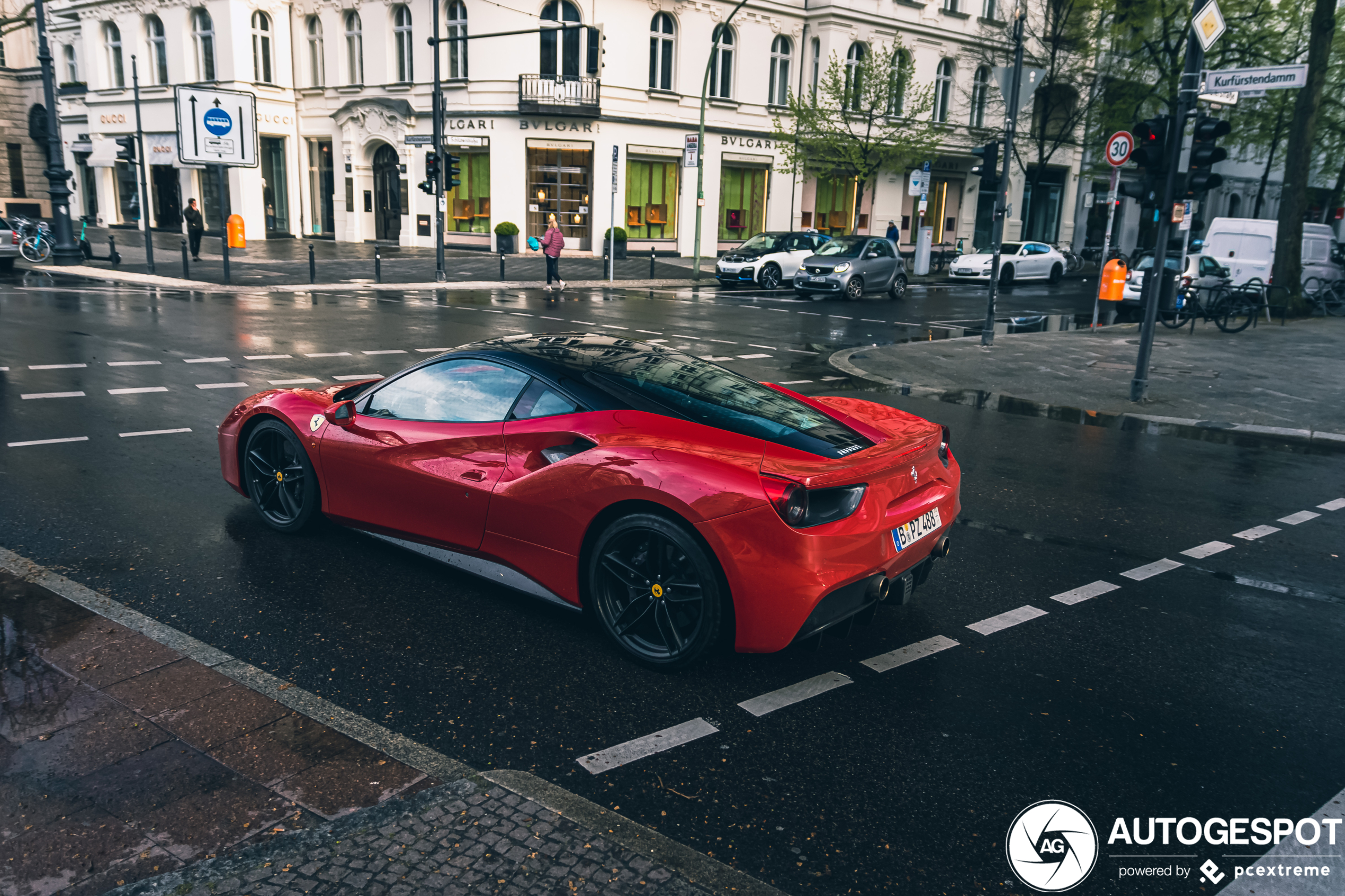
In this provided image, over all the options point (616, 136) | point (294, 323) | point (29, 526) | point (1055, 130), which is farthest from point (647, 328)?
point (1055, 130)

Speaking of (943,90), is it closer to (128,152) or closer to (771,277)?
(771,277)

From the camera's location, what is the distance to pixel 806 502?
3.92 m

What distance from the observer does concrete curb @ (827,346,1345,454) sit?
1029 centimetres

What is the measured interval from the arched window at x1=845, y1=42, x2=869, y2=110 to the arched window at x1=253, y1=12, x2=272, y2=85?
79.3 feet

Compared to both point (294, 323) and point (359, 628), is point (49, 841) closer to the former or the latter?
point (359, 628)

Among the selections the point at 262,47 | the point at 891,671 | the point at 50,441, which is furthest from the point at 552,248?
the point at 262,47

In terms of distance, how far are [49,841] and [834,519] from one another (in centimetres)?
292

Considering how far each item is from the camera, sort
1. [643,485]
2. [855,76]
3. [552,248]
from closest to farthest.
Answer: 1. [643,485]
2. [552,248]
3. [855,76]

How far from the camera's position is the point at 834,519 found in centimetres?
403

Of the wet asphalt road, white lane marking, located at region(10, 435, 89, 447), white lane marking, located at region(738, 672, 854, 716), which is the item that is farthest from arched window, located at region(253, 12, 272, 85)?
white lane marking, located at region(738, 672, 854, 716)

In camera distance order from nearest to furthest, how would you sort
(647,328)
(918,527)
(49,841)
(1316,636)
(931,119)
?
(49,841), (918,527), (1316,636), (647,328), (931,119)

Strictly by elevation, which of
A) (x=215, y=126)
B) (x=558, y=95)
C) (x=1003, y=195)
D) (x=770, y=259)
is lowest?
(x=770, y=259)

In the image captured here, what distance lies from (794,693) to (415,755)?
1599 millimetres

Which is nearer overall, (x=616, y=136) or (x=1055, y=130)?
(x=616, y=136)
